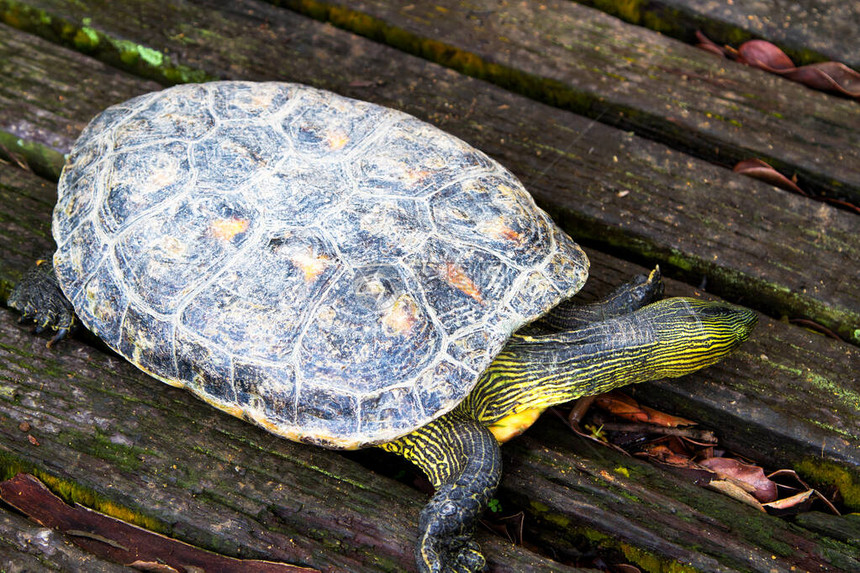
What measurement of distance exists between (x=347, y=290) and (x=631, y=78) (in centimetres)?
235

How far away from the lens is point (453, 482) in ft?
9.26

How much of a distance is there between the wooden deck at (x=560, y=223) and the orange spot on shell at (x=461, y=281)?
2.47 feet

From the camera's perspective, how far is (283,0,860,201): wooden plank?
3.92 metres

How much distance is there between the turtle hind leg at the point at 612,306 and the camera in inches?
132

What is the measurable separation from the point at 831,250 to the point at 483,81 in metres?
2.11

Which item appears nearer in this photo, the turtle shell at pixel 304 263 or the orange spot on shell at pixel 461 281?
the turtle shell at pixel 304 263

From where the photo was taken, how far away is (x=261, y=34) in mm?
4262

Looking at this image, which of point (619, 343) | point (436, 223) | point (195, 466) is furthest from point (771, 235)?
point (195, 466)

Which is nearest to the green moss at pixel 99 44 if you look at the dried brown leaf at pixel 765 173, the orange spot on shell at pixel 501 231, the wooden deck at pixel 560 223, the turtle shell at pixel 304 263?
the wooden deck at pixel 560 223

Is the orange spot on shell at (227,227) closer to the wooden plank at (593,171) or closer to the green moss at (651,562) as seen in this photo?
the wooden plank at (593,171)

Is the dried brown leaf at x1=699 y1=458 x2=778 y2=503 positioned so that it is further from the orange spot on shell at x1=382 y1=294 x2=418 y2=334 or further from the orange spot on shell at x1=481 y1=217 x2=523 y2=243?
the orange spot on shell at x1=382 y1=294 x2=418 y2=334

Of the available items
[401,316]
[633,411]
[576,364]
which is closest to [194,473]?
[401,316]

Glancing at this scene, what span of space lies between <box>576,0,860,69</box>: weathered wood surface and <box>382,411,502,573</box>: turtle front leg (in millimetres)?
2906

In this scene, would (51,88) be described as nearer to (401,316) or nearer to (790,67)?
(401,316)
